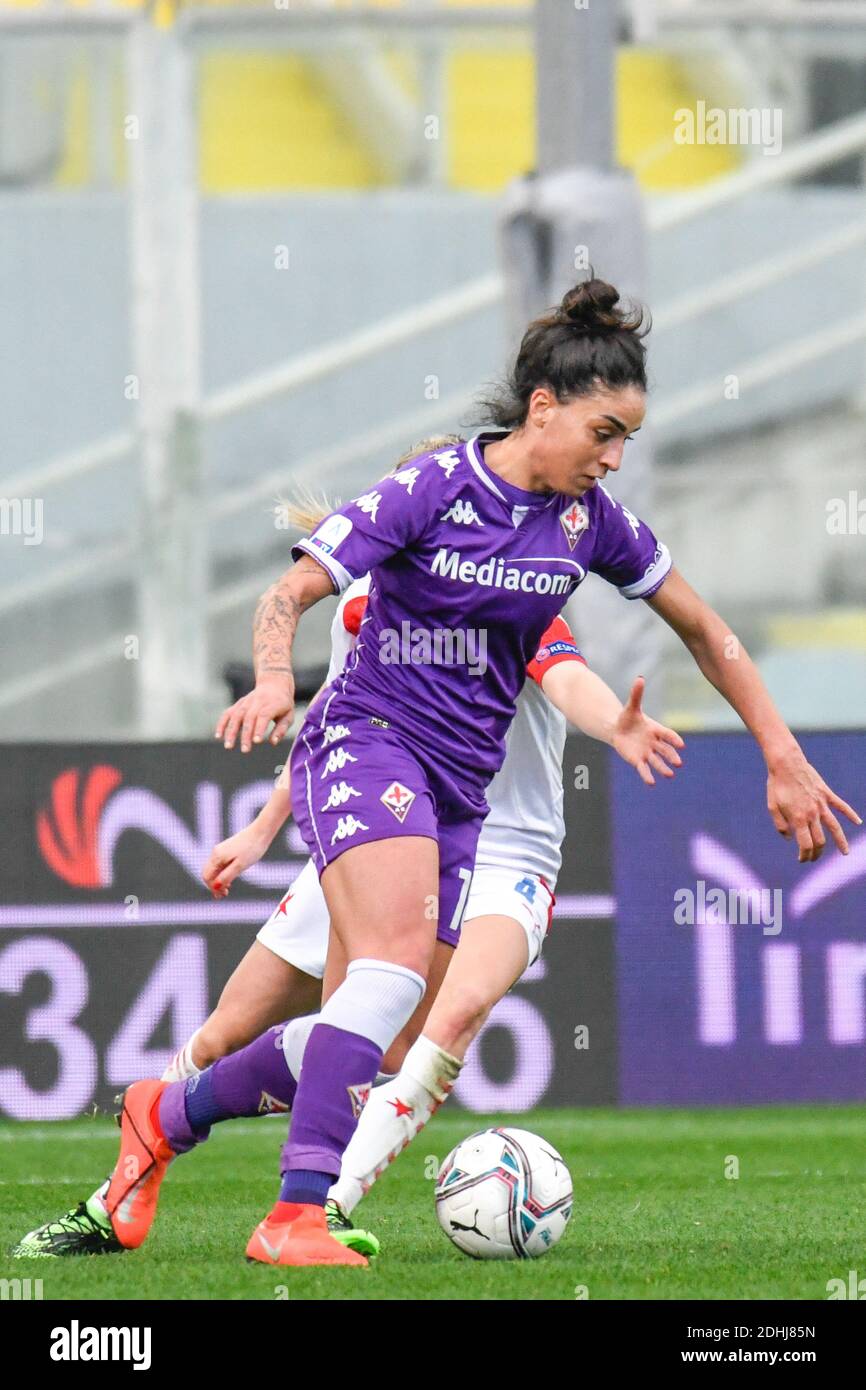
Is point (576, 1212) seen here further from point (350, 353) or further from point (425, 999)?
point (350, 353)

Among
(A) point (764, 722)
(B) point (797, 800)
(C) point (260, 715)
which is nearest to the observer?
(C) point (260, 715)

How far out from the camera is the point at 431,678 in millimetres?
4945

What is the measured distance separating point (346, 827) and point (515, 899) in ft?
2.72

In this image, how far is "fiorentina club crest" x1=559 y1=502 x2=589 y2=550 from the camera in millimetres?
5035

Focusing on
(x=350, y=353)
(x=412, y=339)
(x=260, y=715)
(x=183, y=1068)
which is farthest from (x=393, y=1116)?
(x=412, y=339)

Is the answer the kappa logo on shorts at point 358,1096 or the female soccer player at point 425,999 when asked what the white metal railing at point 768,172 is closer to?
the female soccer player at point 425,999

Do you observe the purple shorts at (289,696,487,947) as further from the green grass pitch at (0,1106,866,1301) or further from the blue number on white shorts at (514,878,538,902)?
the green grass pitch at (0,1106,866,1301)

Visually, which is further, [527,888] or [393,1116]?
[527,888]

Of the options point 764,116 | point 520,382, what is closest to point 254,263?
point 764,116

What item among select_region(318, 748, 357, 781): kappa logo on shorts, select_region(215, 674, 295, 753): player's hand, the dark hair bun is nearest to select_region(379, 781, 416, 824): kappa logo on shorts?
select_region(318, 748, 357, 781): kappa logo on shorts

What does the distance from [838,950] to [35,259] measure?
672 centimetres

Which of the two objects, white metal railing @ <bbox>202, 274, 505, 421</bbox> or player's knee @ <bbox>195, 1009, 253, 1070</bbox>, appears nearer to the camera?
player's knee @ <bbox>195, 1009, 253, 1070</bbox>

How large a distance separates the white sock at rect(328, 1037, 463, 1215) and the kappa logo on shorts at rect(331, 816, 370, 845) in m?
0.61

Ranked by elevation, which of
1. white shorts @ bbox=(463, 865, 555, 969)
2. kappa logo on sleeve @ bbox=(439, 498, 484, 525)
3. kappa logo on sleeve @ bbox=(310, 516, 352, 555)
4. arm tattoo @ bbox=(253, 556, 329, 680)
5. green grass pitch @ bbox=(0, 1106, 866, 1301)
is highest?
kappa logo on sleeve @ bbox=(439, 498, 484, 525)
